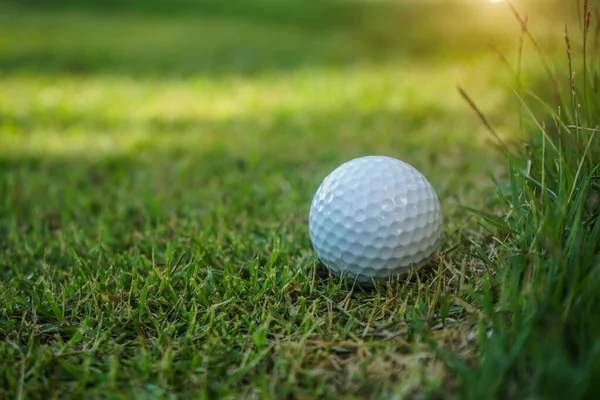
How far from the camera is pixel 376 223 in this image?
1876 millimetres

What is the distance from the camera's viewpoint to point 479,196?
8.95 feet

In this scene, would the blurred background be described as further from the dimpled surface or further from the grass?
the dimpled surface

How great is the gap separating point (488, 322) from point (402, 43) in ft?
21.8

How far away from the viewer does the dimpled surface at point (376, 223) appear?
1.87 meters

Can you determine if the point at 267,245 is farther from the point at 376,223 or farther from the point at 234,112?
the point at 234,112

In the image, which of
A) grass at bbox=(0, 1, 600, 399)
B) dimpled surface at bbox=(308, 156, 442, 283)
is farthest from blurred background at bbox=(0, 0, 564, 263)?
dimpled surface at bbox=(308, 156, 442, 283)

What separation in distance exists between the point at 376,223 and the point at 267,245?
1.99 ft

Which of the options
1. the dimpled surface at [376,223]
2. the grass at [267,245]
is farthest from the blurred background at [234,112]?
the dimpled surface at [376,223]

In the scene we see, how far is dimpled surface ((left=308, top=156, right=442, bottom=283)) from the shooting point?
1872 millimetres

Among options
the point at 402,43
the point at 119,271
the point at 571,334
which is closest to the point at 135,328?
the point at 119,271

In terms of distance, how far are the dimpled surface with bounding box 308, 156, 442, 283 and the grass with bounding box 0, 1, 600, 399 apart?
0.09 metres

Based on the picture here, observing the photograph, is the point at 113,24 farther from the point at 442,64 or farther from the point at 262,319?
the point at 262,319

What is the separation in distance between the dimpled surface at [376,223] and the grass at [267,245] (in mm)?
88

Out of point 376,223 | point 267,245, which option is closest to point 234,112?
point 267,245
